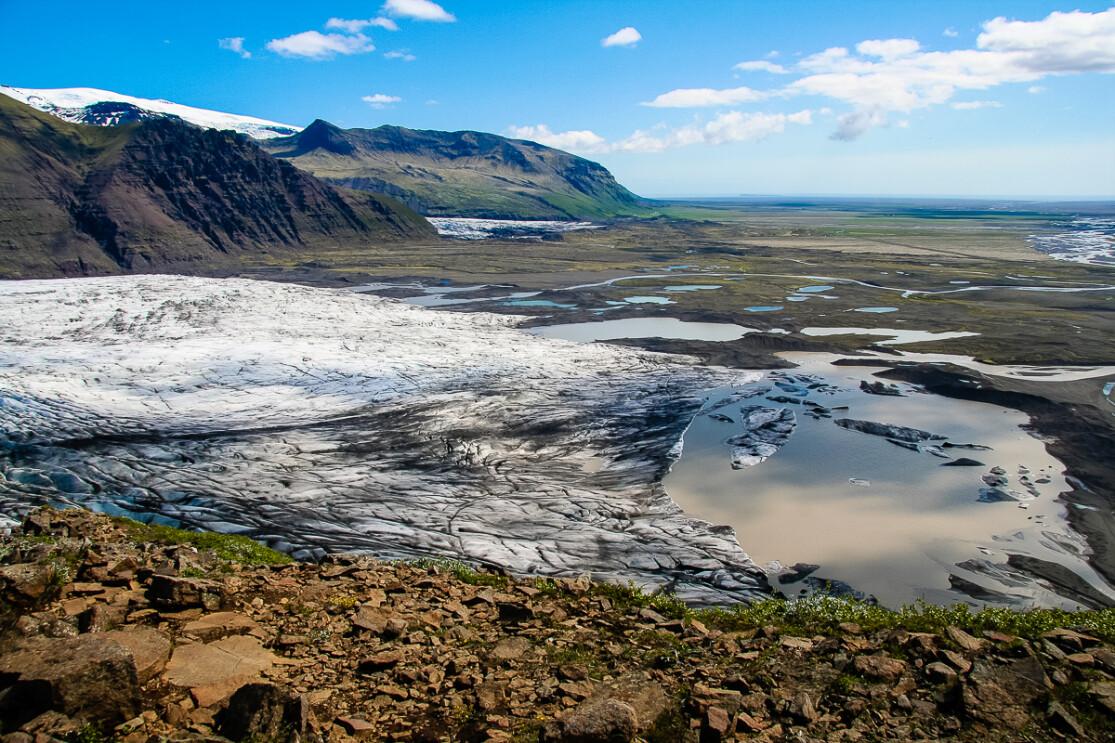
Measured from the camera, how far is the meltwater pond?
17.8m

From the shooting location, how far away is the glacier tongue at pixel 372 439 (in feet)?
62.3

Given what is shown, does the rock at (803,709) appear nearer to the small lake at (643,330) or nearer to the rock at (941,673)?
the rock at (941,673)

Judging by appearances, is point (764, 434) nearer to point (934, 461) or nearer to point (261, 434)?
point (934, 461)

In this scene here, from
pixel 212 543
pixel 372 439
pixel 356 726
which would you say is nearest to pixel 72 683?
pixel 356 726

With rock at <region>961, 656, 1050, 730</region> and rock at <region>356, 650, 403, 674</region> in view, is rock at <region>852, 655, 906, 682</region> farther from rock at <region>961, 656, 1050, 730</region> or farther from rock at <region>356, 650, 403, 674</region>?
rock at <region>356, 650, 403, 674</region>

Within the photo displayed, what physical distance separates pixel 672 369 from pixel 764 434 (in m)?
9.92

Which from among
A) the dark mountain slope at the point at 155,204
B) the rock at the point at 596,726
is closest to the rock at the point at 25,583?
the rock at the point at 596,726

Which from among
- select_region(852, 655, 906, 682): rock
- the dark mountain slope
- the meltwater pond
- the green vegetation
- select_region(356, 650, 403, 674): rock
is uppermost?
the dark mountain slope

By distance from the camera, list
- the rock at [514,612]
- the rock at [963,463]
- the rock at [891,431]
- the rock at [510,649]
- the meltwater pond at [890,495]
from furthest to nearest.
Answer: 1. the rock at [891,431]
2. the rock at [963,463]
3. the meltwater pond at [890,495]
4. the rock at [514,612]
5. the rock at [510,649]

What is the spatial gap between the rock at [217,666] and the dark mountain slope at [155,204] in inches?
2972

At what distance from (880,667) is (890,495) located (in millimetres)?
15204

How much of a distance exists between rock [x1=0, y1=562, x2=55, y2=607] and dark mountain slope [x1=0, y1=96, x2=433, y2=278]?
7332 cm

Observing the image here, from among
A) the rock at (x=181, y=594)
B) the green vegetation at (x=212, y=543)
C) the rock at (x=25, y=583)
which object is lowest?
the green vegetation at (x=212, y=543)

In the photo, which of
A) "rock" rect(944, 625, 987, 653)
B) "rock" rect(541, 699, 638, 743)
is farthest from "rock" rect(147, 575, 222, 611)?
"rock" rect(944, 625, 987, 653)
